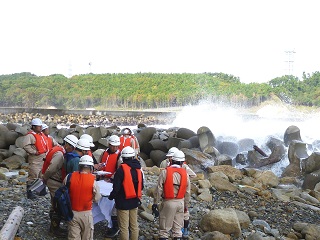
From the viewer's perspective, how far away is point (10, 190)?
32.2ft

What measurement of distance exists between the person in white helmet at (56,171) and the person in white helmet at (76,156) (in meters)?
0.15

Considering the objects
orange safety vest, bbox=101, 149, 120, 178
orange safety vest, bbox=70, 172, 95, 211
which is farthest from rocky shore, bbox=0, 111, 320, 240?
orange safety vest, bbox=70, 172, 95, 211

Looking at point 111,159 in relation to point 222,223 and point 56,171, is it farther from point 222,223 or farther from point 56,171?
point 222,223

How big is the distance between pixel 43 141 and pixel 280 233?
5.14 m

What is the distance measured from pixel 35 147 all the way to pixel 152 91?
79.1 metres

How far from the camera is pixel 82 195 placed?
5.59 m

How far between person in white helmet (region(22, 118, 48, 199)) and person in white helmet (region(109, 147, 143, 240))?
9.32 feet

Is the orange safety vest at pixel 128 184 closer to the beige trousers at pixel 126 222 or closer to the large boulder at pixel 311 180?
the beige trousers at pixel 126 222

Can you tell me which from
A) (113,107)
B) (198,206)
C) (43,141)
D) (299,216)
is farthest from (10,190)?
(113,107)

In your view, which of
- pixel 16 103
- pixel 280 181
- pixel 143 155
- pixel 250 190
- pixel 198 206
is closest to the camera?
pixel 198 206

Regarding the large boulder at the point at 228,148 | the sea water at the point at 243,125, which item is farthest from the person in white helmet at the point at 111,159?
the sea water at the point at 243,125

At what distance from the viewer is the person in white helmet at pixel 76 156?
20.1 feet

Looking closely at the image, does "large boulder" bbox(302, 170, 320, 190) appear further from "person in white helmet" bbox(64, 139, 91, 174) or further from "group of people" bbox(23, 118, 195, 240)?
"person in white helmet" bbox(64, 139, 91, 174)

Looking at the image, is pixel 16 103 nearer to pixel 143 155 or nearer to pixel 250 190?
pixel 143 155
